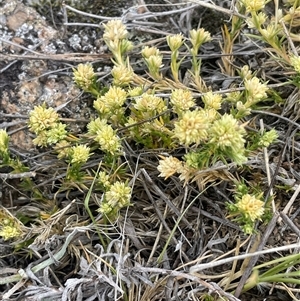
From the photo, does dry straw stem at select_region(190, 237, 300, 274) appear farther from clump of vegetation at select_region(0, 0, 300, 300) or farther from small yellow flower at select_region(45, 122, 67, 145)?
small yellow flower at select_region(45, 122, 67, 145)

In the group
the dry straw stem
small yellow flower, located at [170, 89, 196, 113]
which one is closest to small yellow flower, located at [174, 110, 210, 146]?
small yellow flower, located at [170, 89, 196, 113]

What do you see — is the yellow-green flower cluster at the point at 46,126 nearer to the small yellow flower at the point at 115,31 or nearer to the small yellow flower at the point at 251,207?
the small yellow flower at the point at 115,31

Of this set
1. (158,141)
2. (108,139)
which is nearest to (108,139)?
(108,139)

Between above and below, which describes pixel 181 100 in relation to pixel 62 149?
above

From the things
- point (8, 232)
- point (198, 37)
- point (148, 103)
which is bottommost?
point (8, 232)

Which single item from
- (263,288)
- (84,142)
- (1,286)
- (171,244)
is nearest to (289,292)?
(263,288)

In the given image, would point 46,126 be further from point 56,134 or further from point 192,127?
point 192,127

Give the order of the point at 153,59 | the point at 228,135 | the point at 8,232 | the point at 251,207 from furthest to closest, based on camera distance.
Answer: the point at 153,59 → the point at 8,232 → the point at 251,207 → the point at 228,135

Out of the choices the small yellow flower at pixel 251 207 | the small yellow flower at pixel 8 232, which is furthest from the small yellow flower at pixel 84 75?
the small yellow flower at pixel 251 207
